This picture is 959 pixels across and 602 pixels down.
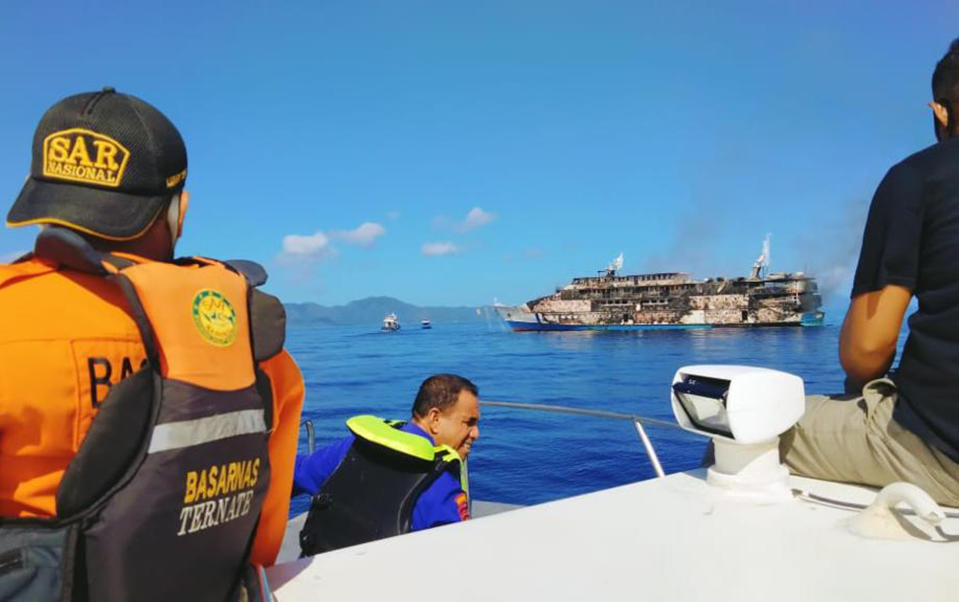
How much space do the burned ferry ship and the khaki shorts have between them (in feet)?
233

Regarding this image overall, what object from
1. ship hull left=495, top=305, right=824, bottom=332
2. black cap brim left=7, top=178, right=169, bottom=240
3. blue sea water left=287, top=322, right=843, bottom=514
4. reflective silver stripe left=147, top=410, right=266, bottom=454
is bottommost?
blue sea water left=287, top=322, right=843, bottom=514

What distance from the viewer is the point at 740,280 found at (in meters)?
71.6

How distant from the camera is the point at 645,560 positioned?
4.99 feet

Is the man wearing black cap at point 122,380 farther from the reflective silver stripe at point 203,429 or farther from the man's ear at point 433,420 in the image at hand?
the man's ear at point 433,420

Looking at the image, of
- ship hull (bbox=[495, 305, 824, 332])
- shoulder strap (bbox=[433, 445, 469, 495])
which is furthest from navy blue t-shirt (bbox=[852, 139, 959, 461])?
ship hull (bbox=[495, 305, 824, 332])

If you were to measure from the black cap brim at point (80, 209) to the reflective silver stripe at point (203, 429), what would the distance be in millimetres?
323

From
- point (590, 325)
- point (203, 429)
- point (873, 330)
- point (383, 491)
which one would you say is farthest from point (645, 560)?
point (590, 325)

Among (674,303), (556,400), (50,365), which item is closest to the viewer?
(50,365)

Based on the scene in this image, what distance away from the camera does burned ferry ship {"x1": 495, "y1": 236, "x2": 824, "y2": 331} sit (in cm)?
6888

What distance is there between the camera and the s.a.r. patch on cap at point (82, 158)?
39.1 inches

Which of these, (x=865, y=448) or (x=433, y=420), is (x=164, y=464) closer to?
(x=433, y=420)

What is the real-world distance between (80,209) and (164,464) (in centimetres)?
42

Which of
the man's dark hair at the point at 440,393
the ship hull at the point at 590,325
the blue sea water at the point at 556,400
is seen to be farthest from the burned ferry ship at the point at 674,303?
the man's dark hair at the point at 440,393

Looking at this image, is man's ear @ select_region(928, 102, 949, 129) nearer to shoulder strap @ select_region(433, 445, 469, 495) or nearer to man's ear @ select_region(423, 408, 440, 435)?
shoulder strap @ select_region(433, 445, 469, 495)
